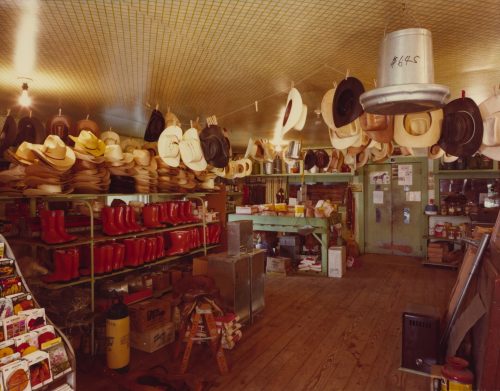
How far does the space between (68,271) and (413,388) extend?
336 centimetres

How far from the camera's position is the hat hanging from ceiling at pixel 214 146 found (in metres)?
3.99

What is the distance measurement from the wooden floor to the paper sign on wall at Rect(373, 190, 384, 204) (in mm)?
2836

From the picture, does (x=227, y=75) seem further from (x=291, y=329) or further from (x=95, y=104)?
(x=291, y=329)

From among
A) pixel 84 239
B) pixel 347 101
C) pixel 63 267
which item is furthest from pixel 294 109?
pixel 63 267

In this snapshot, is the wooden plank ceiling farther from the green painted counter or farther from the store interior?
the green painted counter

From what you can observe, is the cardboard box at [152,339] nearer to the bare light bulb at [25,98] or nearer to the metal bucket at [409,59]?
the bare light bulb at [25,98]

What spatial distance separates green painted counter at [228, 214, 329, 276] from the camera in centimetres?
681

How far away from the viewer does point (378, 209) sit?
8.94m

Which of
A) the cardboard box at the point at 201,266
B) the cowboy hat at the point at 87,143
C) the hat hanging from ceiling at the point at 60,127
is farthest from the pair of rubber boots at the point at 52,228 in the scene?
the cardboard box at the point at 201,266

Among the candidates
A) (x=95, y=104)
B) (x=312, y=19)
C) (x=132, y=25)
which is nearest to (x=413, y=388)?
(x=312, y=19)

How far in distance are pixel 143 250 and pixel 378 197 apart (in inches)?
253

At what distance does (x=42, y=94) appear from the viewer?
4.09 metres

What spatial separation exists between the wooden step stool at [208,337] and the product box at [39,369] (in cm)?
142

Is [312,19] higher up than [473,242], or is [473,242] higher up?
[312,19]
